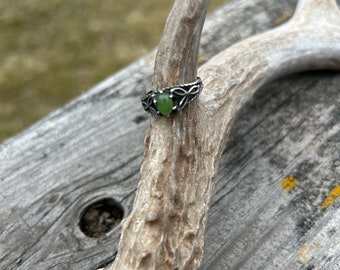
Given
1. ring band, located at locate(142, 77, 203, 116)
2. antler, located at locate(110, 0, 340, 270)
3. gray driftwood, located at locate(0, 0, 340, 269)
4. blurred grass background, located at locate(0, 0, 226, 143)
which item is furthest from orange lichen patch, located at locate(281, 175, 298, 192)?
blurred grass background, located at locate(0, 0, 226, 143)

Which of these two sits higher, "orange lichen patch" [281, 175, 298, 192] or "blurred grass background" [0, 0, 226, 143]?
"blurred grass background" [0, 0, 226, 143]

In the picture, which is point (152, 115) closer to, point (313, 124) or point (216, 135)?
point (216, 135)

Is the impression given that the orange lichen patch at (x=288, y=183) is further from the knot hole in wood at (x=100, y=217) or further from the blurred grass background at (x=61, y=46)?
the blurred grass background at (x=61, y=46)

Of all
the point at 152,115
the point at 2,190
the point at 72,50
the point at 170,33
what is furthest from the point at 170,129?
the point at 72,50

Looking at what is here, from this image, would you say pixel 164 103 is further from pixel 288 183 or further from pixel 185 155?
pixel 288 183

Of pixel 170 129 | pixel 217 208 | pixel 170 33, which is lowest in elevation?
pixel 217 208

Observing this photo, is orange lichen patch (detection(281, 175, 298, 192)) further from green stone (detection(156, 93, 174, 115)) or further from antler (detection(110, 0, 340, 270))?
green stone (detection(156, 93, 174, 115))

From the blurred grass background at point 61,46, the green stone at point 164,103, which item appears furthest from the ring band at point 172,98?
the blurred grass background at point 61,46
